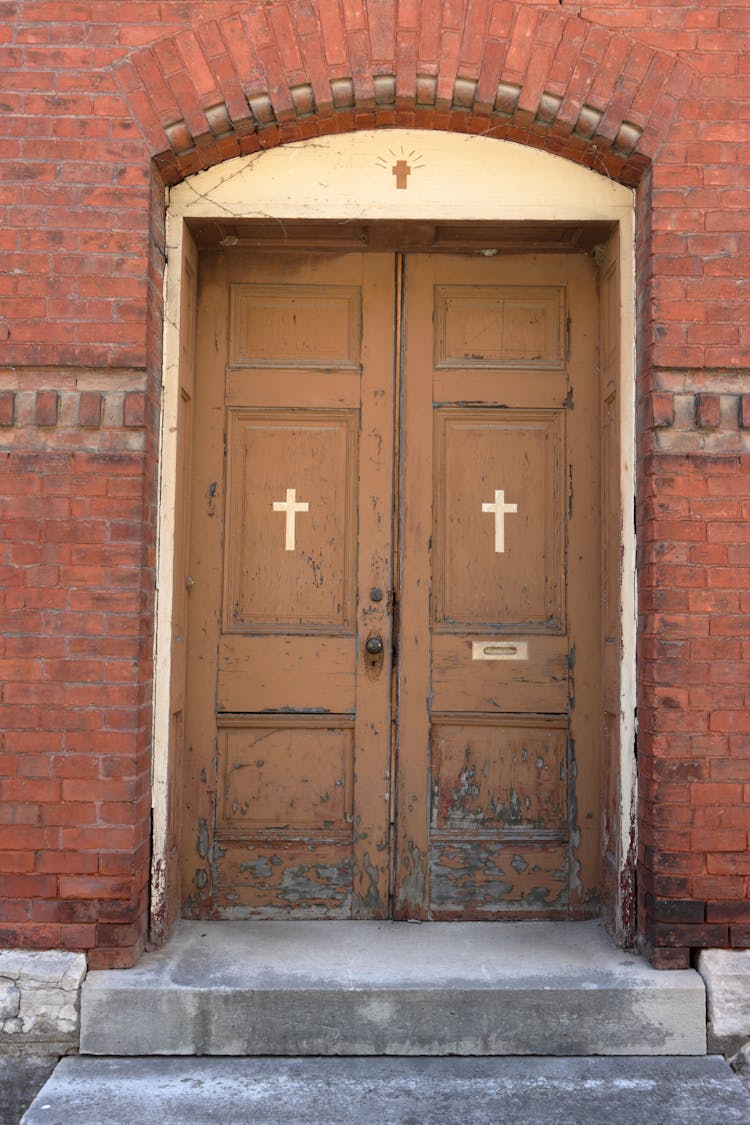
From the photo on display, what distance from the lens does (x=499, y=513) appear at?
4.08m

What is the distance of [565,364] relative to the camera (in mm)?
4109

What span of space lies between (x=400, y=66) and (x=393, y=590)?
2.00 meters

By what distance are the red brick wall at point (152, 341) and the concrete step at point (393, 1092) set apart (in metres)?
0.45

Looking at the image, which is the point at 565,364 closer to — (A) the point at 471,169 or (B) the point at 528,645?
(A) the point at 471,169

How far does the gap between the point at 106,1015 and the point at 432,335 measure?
9.43 ft

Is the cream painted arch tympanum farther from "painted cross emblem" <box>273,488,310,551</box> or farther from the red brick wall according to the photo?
"painted cross emblem" <box>273,488,310,551</box>

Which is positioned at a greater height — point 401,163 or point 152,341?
point 401,163

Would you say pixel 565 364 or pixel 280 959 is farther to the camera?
pixel 565 364

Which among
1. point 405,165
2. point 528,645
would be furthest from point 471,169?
point 528,645

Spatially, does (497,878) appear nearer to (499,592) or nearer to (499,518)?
(499,592)

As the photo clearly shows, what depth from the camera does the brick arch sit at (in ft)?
11.6

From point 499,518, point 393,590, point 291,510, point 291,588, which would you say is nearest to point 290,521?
point 291,510

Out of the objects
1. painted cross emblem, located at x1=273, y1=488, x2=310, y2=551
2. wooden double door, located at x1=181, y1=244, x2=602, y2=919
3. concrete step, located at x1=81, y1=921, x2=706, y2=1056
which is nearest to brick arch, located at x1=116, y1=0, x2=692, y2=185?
wooden double door, located at x1=181, y1=244, x2=602, y2=919

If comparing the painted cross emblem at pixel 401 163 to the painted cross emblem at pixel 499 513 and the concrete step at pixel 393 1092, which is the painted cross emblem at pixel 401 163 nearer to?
the painted cross emblem at pixel 499 513
